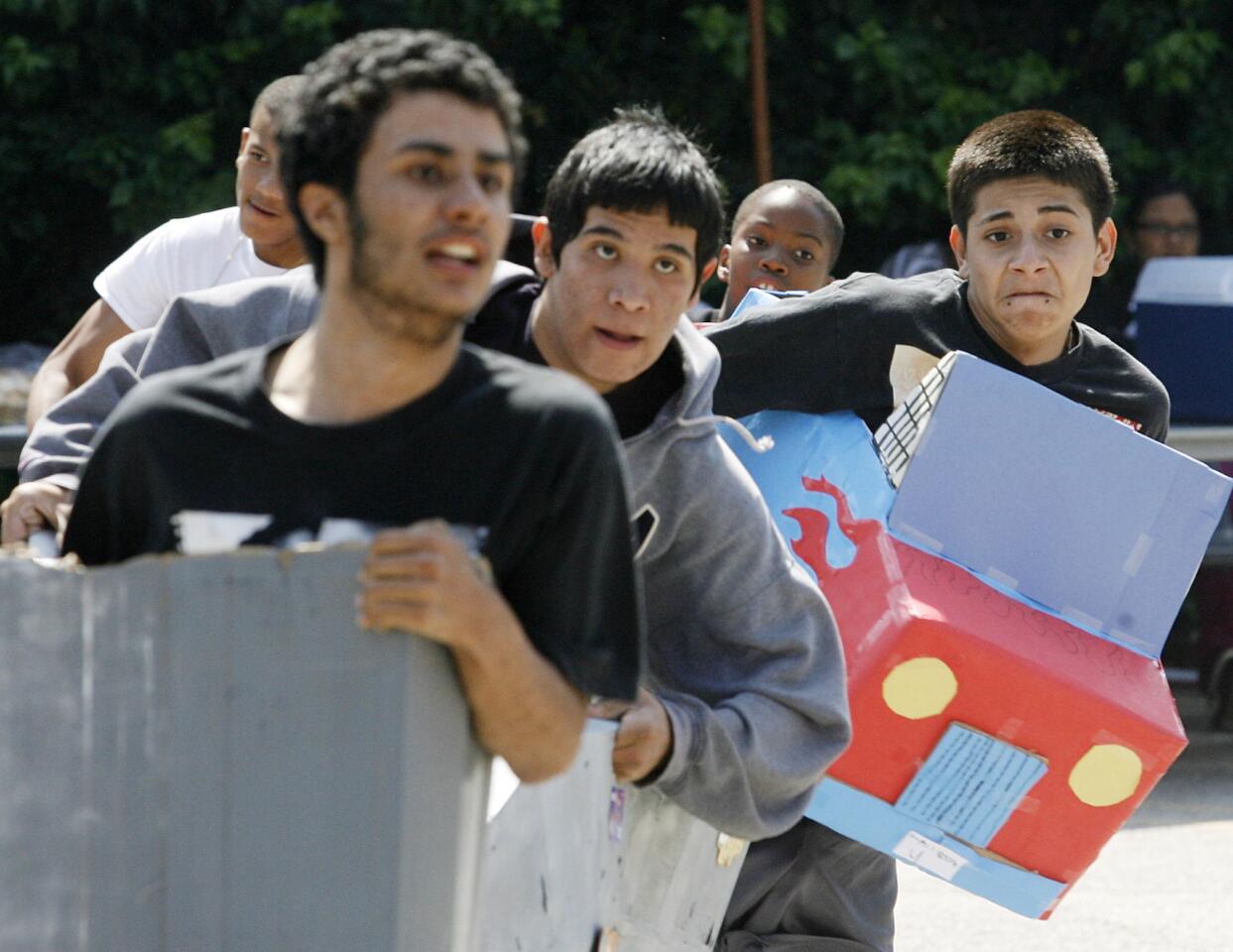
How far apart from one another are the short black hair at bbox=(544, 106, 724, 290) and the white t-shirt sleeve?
1.35m

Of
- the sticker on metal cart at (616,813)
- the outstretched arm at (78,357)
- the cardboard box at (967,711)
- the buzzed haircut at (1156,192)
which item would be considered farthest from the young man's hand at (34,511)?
the buzzed haircut at (1156,192)

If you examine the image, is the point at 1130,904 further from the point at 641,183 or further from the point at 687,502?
the point at 641,183

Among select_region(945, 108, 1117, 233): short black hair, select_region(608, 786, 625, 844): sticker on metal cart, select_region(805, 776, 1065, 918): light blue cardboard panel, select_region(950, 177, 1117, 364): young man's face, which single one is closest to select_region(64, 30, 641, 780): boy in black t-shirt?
select_region(608, 786, 625, 844): sticker on metal cart

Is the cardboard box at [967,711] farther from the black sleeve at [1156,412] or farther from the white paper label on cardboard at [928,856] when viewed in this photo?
the black sleeve at [1156,412]

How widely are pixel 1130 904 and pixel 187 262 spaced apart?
103 inches

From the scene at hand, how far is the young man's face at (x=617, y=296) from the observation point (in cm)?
266

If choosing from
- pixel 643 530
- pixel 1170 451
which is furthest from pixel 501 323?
pixel 1170 451

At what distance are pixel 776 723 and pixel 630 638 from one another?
729 millimetres

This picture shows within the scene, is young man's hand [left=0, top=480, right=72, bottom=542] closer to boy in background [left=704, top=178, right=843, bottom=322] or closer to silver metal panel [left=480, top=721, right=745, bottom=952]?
silver metal panel [left=480, top=721, right=745, bottom=952]

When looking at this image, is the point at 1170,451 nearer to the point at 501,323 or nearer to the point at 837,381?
the point at 837,381

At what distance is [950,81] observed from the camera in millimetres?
7680

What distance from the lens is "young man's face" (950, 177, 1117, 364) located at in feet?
11.9

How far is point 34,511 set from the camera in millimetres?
2436

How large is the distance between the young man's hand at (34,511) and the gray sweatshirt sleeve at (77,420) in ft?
0.25
